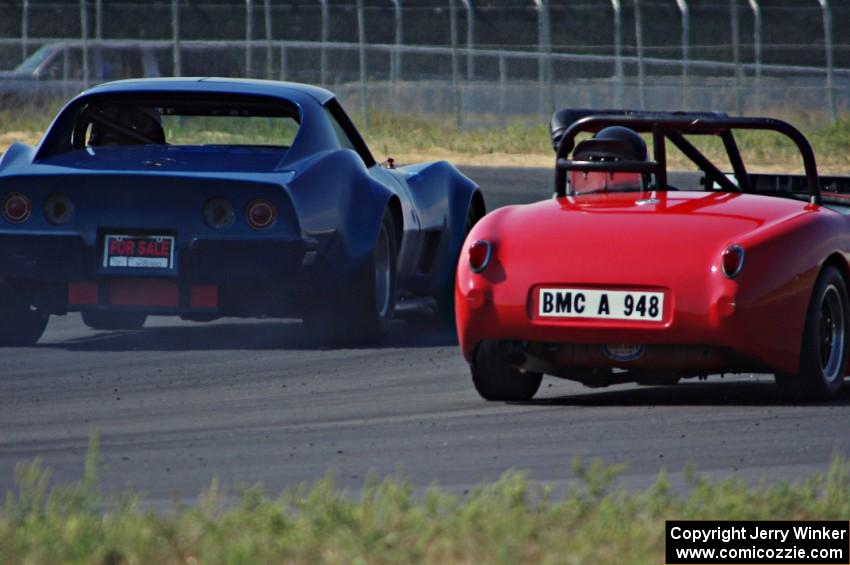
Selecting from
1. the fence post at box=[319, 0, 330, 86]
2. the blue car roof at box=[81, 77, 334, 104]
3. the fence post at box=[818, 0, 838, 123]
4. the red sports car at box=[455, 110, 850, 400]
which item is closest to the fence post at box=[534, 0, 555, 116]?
the fence post at box=[319, 0, 330, 86]

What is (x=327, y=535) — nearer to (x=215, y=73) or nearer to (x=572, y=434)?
(x=572, y=434)

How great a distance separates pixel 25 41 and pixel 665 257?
27.6 m

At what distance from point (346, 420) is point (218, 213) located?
237cm

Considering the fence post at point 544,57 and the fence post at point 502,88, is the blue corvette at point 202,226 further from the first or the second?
the fence post at point 502,88

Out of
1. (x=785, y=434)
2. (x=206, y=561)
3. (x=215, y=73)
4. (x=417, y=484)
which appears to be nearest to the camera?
(x=206, y=561)

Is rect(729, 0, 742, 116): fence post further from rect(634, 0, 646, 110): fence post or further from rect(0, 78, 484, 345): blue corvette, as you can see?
rect(0, 78, 484, 345): blue corvette

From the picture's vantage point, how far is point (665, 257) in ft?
24.3

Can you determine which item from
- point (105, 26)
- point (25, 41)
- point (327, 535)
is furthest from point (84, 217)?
point (105, 26)

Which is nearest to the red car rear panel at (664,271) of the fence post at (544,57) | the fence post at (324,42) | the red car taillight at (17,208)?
the red car taillight at (17,208)

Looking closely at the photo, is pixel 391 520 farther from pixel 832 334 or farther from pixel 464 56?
pixel 464 56

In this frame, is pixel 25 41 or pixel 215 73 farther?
pixel 215 73

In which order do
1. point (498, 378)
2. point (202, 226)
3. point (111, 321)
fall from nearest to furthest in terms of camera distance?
point (498, 378) → point (202, 226) → point (111, 321)

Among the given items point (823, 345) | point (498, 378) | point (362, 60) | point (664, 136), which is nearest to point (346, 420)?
point (498, 378)

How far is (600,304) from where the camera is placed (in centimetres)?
744
